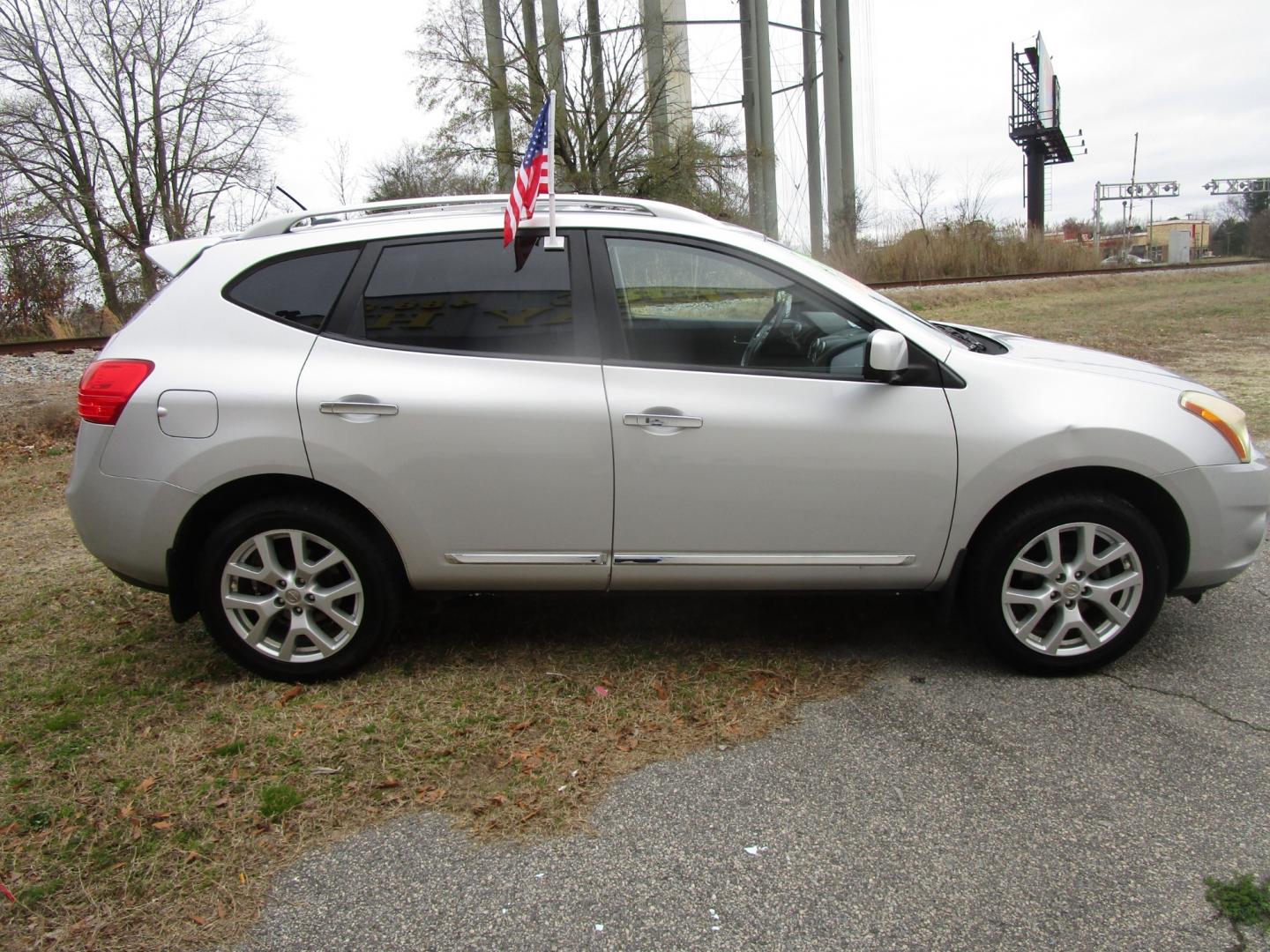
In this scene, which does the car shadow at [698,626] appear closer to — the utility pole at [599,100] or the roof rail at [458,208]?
the roof rail at [458,208]

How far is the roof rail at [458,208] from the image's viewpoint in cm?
383

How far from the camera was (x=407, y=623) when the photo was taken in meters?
4.35

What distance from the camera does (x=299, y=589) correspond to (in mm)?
3584

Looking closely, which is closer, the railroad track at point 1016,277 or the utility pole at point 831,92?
the railroad track at point 1016,277

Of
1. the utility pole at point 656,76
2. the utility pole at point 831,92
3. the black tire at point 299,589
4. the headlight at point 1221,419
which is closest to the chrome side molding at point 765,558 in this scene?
the black tire at point 299,589

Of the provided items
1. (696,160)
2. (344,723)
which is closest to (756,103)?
(696,160)

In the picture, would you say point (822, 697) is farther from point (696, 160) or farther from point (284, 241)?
point (696, 160)

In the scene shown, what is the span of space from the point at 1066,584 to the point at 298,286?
3.11 m

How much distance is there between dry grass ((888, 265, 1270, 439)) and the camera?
10.8 metres

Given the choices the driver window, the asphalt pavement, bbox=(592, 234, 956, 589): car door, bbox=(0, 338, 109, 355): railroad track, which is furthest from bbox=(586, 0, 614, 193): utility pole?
the asphalt pavement

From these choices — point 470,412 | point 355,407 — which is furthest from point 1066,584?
point 355,407

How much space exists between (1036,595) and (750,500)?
113 centimetres

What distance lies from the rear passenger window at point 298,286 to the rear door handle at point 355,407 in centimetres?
34

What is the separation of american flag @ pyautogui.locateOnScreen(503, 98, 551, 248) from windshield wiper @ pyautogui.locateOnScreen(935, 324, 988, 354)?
1746mm
